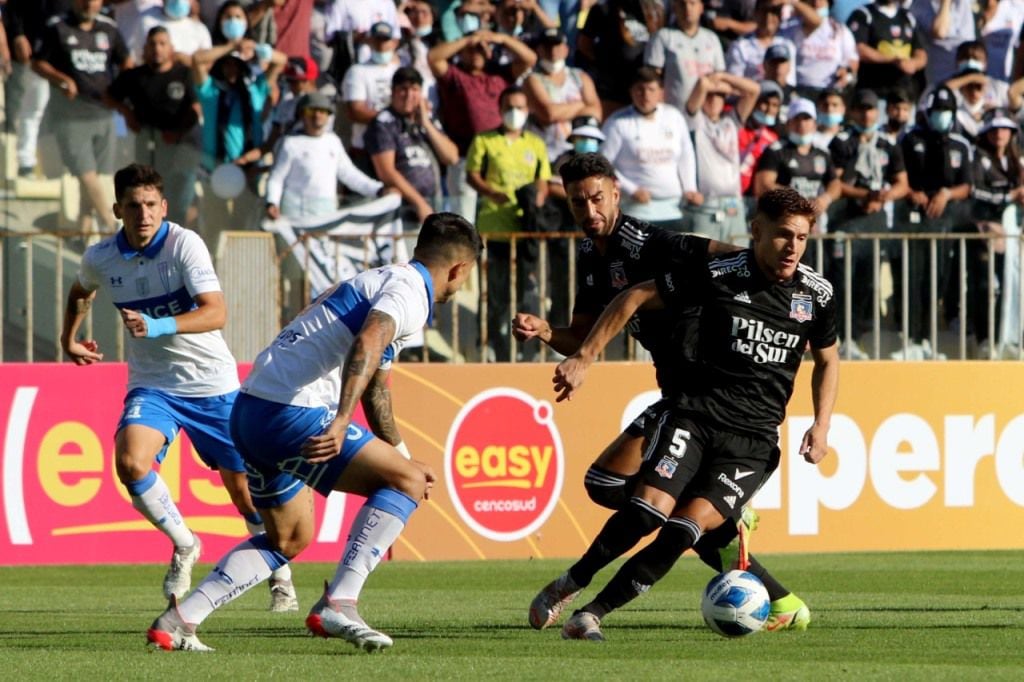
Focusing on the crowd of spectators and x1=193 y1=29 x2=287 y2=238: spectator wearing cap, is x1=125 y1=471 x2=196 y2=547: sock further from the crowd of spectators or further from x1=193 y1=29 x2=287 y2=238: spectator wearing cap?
x1=193 y1=29 x2=287 y2=238: spectator wearing cap

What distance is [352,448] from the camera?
26.3 feet

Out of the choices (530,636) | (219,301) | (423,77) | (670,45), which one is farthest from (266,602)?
(670,45)

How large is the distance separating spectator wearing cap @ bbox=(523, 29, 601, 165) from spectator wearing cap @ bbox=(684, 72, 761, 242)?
1.00 metres

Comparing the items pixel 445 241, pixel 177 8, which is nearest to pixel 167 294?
pixel 445 241

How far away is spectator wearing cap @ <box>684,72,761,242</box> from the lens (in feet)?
55.9

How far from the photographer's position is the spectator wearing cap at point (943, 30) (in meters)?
19.8

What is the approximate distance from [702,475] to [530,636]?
118 centimetres

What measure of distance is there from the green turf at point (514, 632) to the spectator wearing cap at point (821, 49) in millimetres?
6542

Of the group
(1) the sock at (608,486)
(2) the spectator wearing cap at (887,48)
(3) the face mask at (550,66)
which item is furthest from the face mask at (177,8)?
(1) the sock at (608,486)

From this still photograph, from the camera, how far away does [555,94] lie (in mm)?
17484

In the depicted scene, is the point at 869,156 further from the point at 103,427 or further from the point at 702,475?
the point at 702,475

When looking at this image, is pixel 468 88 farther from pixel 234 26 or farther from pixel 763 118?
pixel 763 118

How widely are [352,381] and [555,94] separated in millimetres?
10374

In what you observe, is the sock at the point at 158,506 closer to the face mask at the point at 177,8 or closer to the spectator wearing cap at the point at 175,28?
the spectator wearing cap at the point at 175,28
